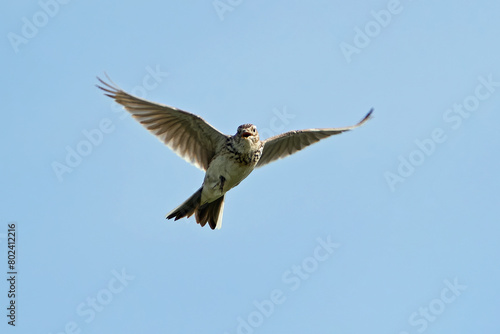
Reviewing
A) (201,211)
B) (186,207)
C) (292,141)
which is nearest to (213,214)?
(201,211)

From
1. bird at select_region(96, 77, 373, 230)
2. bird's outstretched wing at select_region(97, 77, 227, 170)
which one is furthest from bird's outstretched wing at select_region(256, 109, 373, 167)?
bird's outstretched wing at select_region(97, 77, 227, 170)

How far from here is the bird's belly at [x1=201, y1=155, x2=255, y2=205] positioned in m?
15.0

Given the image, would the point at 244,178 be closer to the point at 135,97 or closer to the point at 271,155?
the point at 271,155

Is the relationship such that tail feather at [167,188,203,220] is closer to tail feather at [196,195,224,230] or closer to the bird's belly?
the bird's belly

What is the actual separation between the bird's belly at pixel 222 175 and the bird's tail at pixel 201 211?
0.32 metres

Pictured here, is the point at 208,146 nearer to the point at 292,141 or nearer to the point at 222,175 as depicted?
the point at 222,175

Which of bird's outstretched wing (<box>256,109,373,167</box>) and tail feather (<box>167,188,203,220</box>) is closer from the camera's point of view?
tail feather (<box>167,188,203,220</box>)

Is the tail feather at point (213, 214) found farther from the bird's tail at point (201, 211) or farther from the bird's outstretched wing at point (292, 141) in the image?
the bird's outstretched wing at point (292, 141)

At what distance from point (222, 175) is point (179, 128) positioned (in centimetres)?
141

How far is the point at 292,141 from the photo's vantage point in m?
16.7

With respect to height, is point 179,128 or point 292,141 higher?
point 179,128

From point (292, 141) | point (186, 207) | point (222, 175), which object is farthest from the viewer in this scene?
point (292, 141)

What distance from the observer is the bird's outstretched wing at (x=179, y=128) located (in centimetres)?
1507

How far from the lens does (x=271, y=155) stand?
16.7m
